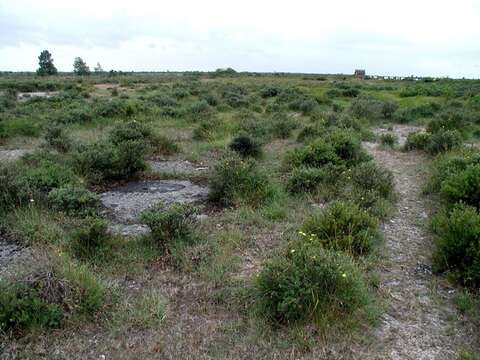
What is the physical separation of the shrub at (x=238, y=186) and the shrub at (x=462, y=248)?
Result: 283cm

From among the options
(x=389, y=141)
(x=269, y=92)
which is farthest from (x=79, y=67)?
(x=389, y=141)

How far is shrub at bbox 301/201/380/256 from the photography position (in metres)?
4.86

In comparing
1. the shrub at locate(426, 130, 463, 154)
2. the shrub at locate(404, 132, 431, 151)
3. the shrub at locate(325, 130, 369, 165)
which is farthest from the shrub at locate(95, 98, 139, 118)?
the shrub at locate(426, 130, 463, 154)

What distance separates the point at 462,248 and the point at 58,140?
375 inches

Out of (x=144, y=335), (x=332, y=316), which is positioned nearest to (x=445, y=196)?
(x=332, y=316)

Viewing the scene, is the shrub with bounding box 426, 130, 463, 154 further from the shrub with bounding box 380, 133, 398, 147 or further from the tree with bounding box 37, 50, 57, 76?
the tree with bounding box 37, 50, 57, 76

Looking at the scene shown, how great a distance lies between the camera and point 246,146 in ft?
33.7

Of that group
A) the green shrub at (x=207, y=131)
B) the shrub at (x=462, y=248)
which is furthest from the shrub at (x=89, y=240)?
the green shrub at (x=207, y=131)

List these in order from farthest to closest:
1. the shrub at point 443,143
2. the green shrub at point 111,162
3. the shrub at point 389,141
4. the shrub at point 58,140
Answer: the shrub at point 389,141 < the shrub at point 58,140 < the shrub at point 443,143 < the green shrub at point 111,162

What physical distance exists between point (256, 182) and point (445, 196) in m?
3.07

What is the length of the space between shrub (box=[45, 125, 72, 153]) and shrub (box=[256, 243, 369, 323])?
824cm

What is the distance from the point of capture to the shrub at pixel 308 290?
11.7 feet

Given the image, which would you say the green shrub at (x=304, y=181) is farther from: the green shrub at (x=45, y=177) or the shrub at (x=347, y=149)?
the green shrub at (x=45, y=177)

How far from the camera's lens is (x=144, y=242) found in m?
5.06
